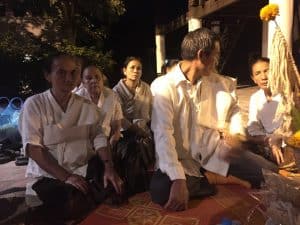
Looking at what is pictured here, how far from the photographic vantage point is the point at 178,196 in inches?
93.4

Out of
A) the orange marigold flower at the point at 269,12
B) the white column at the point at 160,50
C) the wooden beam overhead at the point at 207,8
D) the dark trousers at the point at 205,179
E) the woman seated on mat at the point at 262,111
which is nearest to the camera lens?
the orange marigold flower at the point at 269,12

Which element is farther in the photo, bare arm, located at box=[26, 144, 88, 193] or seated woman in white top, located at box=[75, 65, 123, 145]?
seated woman in white top, located at box=[75, 65, 123, 145]

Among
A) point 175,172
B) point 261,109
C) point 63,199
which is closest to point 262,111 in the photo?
point 261,109

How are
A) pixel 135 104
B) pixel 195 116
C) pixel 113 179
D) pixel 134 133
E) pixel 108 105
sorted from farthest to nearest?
pixel 135 104
pixel 108 105
pixel 134 133
pixel 195 116
pixel 113 179

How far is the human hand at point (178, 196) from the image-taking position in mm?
2365

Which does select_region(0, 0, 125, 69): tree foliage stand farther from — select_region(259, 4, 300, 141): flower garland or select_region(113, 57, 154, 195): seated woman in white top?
select_region(259, 4, 300, 141): flower garland

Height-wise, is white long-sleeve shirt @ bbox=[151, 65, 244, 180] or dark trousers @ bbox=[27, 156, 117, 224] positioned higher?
white long-sleeve shirt @ bbox=[151, 65, 244, 180]

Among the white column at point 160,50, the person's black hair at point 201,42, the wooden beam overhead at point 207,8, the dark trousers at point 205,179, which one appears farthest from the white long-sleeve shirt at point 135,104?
the white column at point 160,50

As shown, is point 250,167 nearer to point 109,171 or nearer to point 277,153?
point 277,153

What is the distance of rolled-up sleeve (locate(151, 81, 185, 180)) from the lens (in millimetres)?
2439

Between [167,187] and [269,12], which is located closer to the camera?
[269,12]

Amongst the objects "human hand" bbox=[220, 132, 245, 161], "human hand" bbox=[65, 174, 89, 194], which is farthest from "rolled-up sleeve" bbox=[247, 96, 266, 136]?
"human hand" bbox=[65, 174, 89, 194]

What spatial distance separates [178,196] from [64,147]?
88cm

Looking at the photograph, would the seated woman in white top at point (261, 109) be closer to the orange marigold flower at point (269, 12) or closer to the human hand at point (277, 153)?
the human hand at point (277, 153)
